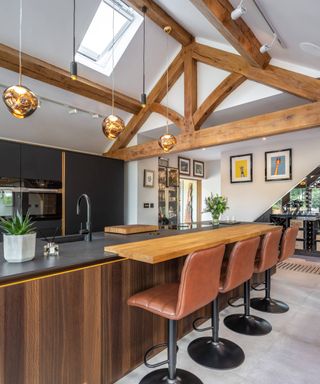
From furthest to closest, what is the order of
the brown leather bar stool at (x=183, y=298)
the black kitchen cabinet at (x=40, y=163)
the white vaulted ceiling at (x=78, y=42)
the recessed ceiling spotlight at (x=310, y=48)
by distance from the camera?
1. the black kitchen cabinet at (x=40, y=163)
2. the recessed ceiling spotlight at (x=310, y=48)
3. the white vaulted ceiling at (x=78, y=42)
4. the brown leather bar stool at (x=183, y=298)

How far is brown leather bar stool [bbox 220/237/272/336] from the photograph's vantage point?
6.61 feet

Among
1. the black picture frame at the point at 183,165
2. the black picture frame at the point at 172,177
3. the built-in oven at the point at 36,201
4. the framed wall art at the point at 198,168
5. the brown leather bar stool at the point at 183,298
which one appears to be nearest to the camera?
the brown leather bar stool at the point at 183,298

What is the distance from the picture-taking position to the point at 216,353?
201 centimetres

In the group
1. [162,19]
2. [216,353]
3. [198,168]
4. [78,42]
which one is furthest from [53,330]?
[198,168]

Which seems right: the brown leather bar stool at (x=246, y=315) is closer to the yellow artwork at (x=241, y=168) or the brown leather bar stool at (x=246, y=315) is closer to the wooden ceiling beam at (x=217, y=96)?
the wooden ceiling beam at (x=217, y=96)

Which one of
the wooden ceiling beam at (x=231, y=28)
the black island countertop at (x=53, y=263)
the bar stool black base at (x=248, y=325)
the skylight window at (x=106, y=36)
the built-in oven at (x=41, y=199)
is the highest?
the skylight window at (x=106, y=36)

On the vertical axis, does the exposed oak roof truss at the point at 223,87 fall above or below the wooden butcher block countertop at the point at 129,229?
above

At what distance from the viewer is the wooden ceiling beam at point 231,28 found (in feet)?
7.88

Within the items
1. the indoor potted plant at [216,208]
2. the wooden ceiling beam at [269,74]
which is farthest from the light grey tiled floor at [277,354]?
the wooden ceiling beam at [269,74]

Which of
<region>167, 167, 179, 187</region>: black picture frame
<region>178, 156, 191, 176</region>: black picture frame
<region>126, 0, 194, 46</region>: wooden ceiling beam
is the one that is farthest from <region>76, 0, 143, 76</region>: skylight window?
<region>178, 156, 191, 176</region>: black picture frame

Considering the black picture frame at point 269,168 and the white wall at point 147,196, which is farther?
the black picture frame at point 269,168

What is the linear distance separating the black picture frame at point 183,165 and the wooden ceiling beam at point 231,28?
174 inches

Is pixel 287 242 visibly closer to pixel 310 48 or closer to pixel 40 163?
pixel 310 48

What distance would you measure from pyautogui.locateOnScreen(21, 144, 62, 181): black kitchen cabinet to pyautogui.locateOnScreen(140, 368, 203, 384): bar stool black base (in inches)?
135
